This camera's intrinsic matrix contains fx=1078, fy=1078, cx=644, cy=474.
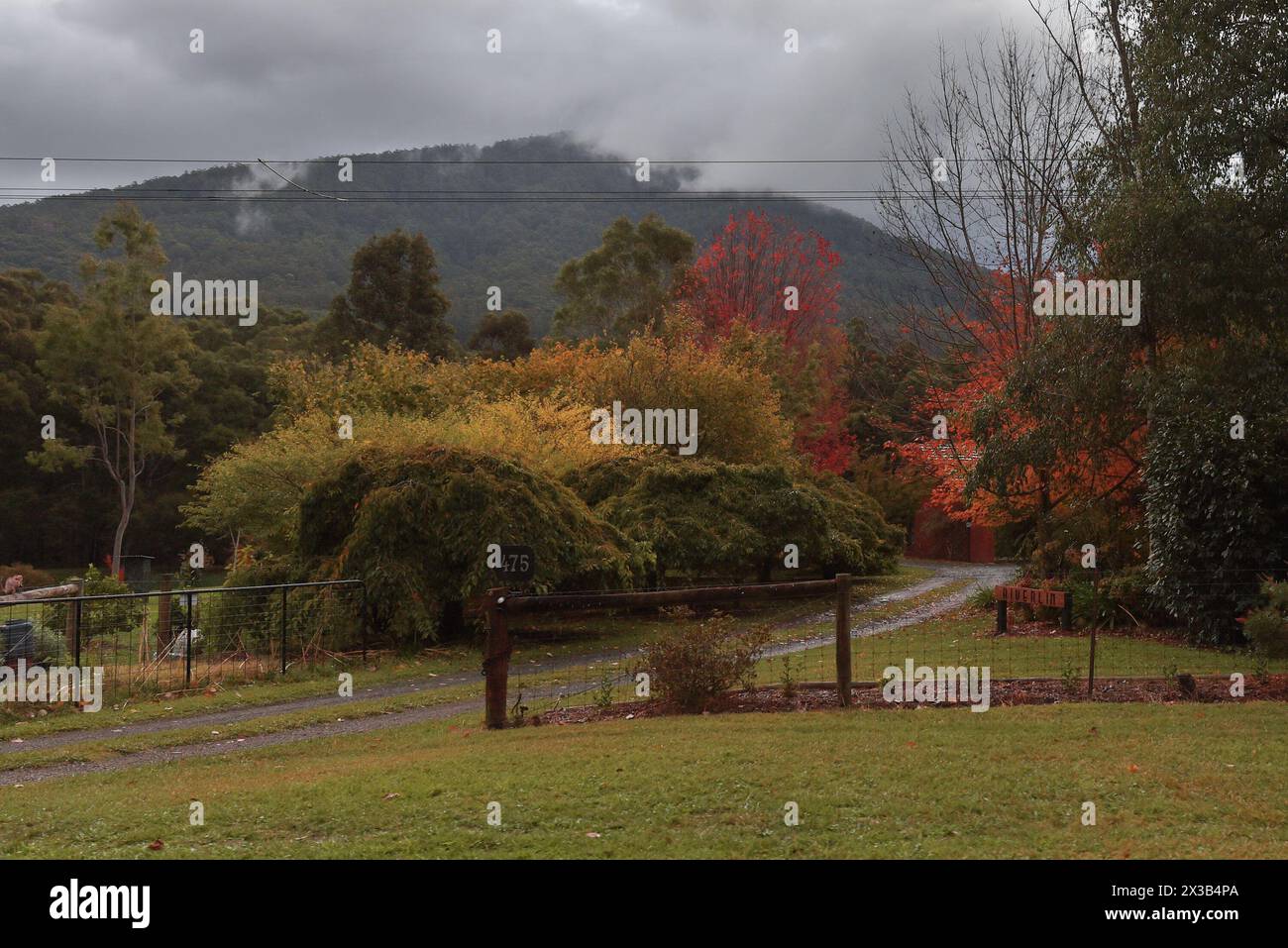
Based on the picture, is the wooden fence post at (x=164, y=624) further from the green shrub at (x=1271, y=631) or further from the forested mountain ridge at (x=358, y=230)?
the forested mountain ridge at (x=358, y=230)

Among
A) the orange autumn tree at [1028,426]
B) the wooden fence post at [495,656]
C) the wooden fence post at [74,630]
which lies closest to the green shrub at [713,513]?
the orange autumn tree at [1028,426]

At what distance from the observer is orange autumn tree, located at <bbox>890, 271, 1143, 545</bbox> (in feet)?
55.4

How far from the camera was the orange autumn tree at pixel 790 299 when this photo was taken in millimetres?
45812

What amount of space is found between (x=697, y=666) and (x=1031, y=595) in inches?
397

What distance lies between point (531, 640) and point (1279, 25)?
14776 mm

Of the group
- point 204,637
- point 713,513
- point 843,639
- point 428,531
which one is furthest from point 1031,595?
point 204,637

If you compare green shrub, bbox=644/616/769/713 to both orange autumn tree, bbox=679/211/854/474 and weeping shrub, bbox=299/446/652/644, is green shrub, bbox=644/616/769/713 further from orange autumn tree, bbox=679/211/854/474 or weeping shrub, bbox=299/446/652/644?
orange autumn tree, bbox=679/211/854/474

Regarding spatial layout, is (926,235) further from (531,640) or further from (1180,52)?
(531,640)

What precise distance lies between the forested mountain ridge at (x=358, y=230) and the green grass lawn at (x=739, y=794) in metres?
46.6

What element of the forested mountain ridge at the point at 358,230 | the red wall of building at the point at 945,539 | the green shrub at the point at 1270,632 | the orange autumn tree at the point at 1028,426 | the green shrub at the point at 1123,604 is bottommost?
the red wall of building at the point at 945,539

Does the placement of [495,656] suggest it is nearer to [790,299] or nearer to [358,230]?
[790,299]

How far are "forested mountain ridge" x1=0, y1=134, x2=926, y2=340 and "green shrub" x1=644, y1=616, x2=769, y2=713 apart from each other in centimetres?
4487

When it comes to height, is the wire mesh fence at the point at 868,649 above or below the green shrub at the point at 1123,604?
below

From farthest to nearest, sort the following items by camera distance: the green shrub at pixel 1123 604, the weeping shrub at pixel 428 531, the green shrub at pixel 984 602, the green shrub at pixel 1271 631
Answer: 1. the green shrub at pixel 984 602
2. the weeping shrub at pixel 428 531
3. the green shrub at pixel 1123 604
4. the green shrub at pixel 1271 631
